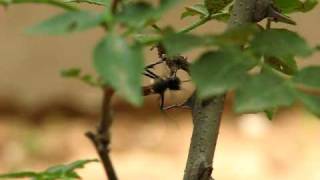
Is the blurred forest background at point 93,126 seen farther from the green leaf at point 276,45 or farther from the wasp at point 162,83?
the green leaf at point 276,45

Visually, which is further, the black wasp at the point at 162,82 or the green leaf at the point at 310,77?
the black wasp at the point at 162,82

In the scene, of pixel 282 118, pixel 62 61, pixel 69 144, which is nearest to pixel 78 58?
pixel 62 61

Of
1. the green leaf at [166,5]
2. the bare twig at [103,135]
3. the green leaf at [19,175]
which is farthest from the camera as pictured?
the green leaf at [19,175]

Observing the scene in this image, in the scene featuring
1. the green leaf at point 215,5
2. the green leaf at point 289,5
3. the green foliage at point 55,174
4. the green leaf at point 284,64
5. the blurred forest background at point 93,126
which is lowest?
the green foliage at point 55,174

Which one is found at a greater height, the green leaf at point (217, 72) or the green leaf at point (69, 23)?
the green leaf at point (69, 23)

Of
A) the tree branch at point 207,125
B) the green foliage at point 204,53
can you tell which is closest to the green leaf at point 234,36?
the green foliage at point 204,53

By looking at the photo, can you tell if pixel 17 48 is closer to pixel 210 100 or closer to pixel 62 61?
pixel 62 61

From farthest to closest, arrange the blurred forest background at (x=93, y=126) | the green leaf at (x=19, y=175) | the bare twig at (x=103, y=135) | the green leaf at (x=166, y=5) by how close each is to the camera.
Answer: the blurred forest background at (x=93, y=126), the green leaf at (x=19, y=175), the bare twig at (x=103, y=135), the green leaf at (x=166, y=5)
